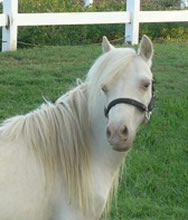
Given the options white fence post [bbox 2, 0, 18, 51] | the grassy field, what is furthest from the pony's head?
white fence post [bbox 2, 0, 18, 51]

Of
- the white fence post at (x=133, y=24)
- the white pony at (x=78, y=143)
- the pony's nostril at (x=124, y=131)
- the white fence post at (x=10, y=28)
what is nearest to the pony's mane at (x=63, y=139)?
the white pony at (x=78, y=143)

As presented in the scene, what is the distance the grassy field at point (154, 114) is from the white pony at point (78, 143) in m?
1.58

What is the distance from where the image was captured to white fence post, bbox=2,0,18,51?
27.2 feet

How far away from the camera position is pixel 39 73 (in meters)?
7.47

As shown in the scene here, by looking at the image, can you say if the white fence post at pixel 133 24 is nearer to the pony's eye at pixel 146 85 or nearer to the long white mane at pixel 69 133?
the long white mane at pixel 69 133

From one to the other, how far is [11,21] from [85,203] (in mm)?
5319

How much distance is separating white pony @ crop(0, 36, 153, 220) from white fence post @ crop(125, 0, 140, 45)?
6.00m

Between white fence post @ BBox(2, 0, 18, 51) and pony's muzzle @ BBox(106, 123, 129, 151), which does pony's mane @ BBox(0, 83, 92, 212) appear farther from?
white fence post @ BBox(2, 0, 18, 51)

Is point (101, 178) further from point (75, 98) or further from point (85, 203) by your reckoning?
point (75, 98)

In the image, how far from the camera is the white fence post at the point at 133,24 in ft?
30.8

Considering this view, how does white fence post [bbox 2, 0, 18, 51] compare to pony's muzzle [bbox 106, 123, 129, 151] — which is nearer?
pony's muzzle [bbox 106, 123, 129, 151]

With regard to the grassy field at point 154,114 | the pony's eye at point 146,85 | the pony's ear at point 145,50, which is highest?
the pony's ear at point 145,50

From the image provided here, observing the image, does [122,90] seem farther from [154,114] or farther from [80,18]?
[80,18]

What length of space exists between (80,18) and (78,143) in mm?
5615
